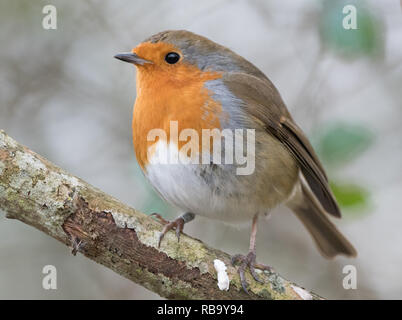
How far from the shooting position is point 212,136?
291 centimetres

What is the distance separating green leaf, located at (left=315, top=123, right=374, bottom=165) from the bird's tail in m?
0.54

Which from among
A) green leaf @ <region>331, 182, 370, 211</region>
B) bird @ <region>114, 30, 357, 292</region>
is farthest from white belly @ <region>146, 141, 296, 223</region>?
green leaf @ <region>331, 182, 370, 211</region>

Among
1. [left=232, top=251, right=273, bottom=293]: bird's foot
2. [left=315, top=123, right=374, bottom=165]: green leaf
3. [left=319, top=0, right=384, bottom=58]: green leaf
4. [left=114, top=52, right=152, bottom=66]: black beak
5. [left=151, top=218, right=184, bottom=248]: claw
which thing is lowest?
[left=232, top=251, right=273, bottom=293]: bird's foot

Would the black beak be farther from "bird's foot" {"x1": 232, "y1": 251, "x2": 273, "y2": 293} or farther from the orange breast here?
"bird's foot" {"x1": 232, "y1": 251, "x2": 273, "y2": 293}

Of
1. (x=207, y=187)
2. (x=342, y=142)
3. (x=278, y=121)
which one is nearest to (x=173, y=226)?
(x=207, y=187)

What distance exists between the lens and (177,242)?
108 inches

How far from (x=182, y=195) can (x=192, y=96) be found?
21.3 inches

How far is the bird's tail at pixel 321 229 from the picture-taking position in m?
4.03

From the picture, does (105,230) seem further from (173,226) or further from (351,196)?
(351,196)

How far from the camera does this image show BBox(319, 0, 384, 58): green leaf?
3473mm

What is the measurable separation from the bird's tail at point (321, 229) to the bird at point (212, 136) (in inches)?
18.4

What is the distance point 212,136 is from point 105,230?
75cm
